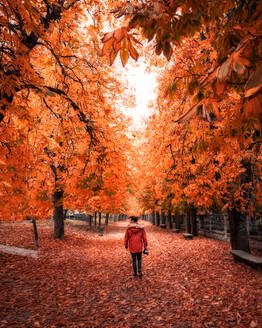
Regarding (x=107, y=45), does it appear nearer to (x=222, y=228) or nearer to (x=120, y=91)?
(x=120, y=91)

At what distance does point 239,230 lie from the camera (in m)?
8.01

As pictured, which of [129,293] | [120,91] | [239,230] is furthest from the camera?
[239,230]

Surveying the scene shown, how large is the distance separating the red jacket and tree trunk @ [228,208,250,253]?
153 inches

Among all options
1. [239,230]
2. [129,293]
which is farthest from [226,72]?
[239,230]

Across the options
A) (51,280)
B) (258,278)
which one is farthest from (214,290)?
(51,280)

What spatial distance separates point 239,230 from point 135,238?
435 cm

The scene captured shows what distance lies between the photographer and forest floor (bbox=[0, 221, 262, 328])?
4.03m

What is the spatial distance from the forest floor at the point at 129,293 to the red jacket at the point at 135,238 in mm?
970

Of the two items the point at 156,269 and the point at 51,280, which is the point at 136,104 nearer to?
the point at 156,269

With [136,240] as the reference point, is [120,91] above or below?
above

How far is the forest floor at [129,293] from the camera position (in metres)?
4.03

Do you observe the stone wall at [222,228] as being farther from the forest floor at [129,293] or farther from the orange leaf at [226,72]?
the orange leaf at [226,72]

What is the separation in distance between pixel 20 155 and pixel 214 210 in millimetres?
14830

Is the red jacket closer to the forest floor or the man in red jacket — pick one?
the man in red jacket
